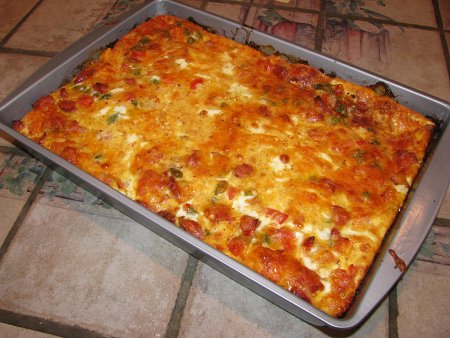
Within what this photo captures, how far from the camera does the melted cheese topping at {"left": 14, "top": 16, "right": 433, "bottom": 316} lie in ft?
5.61

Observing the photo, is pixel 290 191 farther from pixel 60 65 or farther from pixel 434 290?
pixel 60 65

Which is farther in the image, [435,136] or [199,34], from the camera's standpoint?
[199,34]

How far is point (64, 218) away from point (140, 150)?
0.58 meters

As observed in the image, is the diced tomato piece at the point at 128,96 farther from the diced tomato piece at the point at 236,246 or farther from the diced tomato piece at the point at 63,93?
the diced tomato piece at the point at 236,246

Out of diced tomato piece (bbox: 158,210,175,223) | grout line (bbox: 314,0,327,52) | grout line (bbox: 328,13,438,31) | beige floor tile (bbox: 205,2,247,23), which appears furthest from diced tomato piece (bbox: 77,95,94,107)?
grout line (bbox: 328,13,438,31)

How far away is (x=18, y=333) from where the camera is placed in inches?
69.5

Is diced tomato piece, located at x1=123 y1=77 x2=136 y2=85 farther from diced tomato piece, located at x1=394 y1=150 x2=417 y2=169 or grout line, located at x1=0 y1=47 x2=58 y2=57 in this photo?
diced tomato piece, located at x1=394 y1=150 x2=417 y2=169

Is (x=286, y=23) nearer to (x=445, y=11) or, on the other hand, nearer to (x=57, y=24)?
(x=445, y=11)

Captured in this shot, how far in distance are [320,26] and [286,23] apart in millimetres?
276

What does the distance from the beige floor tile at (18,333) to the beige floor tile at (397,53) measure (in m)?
2.60

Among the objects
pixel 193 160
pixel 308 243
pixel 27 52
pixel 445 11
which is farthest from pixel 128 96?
pixel 445 11

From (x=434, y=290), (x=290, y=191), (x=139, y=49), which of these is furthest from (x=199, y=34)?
(x=434, y=290)

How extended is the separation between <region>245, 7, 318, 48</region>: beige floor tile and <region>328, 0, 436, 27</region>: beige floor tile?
0.30 meters

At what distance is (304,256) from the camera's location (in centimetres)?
168
